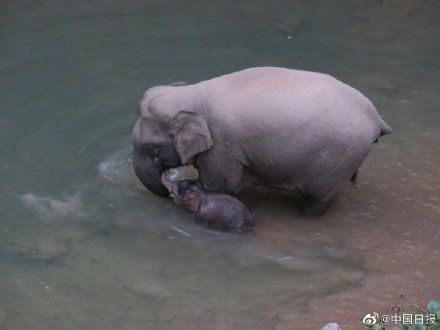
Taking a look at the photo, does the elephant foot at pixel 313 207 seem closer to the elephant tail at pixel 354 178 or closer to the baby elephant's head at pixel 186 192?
the elephant tail at pixel 354 178

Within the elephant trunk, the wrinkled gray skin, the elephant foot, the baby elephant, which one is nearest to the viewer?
the wrinkled gray skin

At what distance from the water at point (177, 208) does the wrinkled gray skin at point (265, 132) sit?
465mm

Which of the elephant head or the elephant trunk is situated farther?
the elephant trunk

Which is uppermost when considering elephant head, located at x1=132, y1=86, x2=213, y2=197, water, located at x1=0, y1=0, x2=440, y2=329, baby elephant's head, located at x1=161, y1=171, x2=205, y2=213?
elephant head, located at x1=132, y1=86, x2=213, y2=197

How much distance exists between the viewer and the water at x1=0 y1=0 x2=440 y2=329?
639 centimetres

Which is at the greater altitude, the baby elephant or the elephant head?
the elephant head

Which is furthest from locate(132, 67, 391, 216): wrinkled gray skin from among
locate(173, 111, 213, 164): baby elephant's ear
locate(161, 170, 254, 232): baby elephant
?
locate(161, 170, 254, 232): baby elephant

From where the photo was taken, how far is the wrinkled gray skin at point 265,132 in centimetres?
684

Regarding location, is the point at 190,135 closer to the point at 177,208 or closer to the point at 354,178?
the point at 177,208

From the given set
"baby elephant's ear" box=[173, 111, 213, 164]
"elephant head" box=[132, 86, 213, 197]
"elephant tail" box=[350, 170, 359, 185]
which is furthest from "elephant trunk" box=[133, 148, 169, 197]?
"elephant tail" box=[350, 170, 359, 185]

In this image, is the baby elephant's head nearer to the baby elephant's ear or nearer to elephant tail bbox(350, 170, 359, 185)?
the baby elephant's ear

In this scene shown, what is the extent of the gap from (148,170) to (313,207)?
4.56 ft

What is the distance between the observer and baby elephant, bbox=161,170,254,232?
282 inches

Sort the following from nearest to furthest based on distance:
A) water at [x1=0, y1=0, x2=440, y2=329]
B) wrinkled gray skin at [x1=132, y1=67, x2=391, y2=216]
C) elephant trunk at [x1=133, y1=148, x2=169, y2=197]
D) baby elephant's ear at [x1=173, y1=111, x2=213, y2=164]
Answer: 1. water at [x1=0, y1=0, x2=440, y2=329]
2. wrinkled gray skin at [x1=132, y1=67, x2=391, y2=216]
3. baby elephant's ear at [x1=173, y1=111, x2=213, y2=164]
4. elephant trunk at [x1=133, y1=148, x2=169, y2=197]
